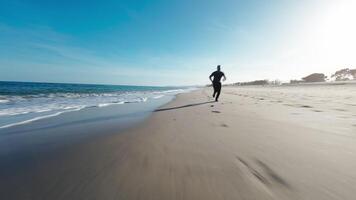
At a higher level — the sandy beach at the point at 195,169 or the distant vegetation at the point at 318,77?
the distant vegetation at the point at 318,77

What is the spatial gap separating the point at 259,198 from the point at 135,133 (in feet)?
8.10

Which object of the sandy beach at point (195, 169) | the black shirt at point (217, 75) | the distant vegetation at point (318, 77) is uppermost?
the distant vegetation at point (318, 77)

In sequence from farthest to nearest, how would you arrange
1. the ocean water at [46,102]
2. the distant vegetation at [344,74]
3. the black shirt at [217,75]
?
the distant vegetation at [344,74] → the black shirt at [217,75] → the ocean water at [46,102]

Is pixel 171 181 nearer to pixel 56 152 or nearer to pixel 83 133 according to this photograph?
pixel 56 152

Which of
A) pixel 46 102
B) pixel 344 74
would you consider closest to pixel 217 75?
pixel 46 102

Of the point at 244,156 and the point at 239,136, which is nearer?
the point at 244,156

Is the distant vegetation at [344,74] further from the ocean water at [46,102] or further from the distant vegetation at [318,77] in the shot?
the ocean water at [46,102]

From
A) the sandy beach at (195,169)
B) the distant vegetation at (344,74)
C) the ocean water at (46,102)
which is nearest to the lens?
the sandy beach at (195,169)

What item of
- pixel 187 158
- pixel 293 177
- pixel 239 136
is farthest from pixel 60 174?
pixel 239 136

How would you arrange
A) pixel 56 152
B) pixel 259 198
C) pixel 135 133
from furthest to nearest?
pixel 135 133 < pixel 56 152 < pixel 259 198

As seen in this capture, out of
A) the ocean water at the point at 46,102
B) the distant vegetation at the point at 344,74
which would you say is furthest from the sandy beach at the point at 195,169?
the distant vegetation at the point at 344,74

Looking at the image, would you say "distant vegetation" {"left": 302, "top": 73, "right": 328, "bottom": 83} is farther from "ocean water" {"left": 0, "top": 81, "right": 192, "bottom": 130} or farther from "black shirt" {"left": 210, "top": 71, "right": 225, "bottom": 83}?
"black shirt" {"left": 210, "top": 71, "right": 225, "bottom": 83}

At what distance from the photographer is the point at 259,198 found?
51.4 inches

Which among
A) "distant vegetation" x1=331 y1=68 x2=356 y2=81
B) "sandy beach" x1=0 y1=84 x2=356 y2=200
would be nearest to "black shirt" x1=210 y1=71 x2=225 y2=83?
"sandy beach" x1=0 y1=84 x2=356 y2=200
